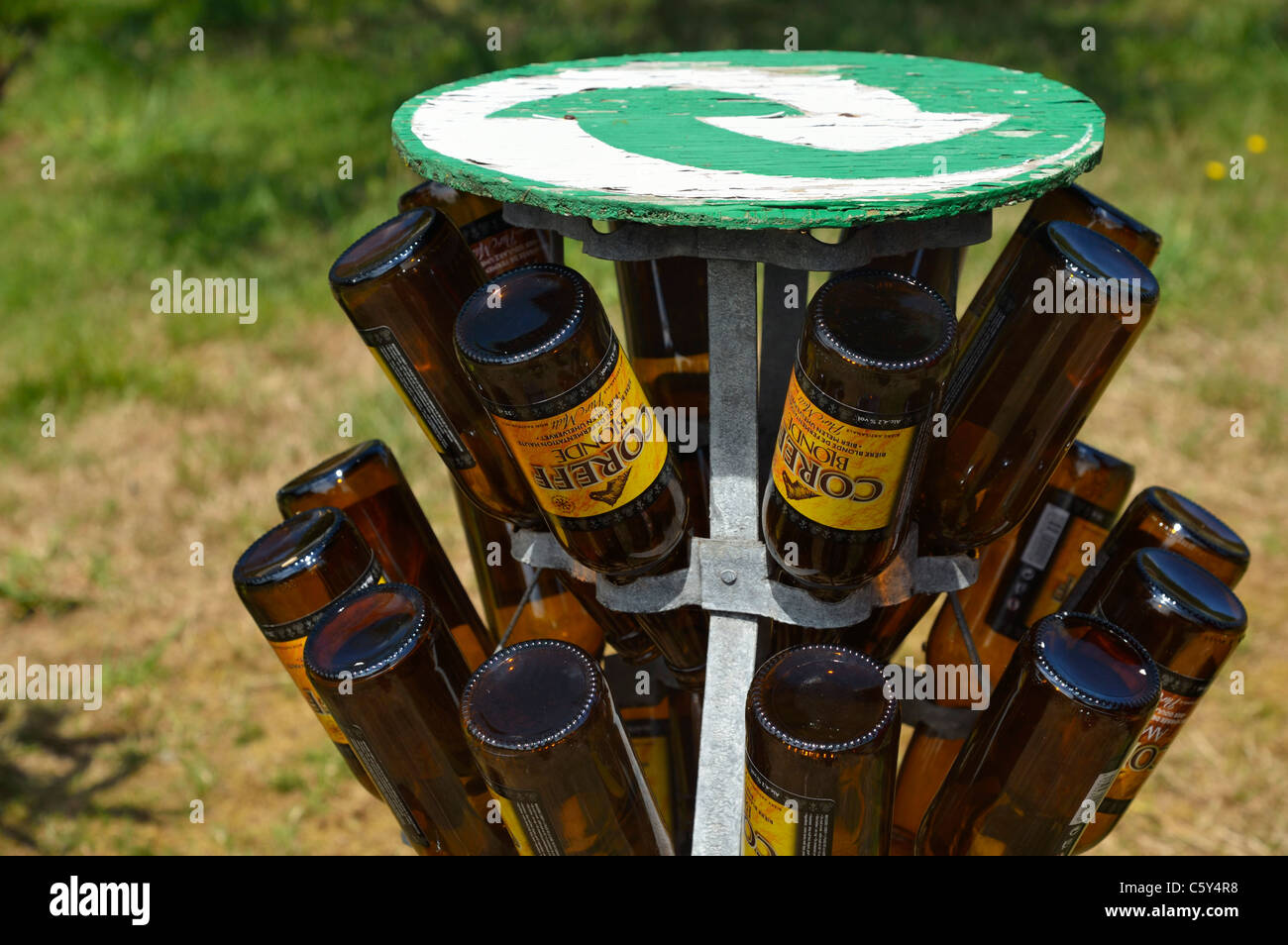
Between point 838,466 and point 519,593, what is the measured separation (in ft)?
3.12

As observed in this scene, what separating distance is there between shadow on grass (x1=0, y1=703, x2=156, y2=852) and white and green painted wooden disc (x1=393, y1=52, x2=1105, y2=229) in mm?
2036

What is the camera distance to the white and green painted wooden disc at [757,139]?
1372mm

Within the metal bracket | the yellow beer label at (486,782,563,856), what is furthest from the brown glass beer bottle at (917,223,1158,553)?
the yellow beer label at (486,782,563,856)

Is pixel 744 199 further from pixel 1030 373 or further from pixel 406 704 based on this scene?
pixel 406 704

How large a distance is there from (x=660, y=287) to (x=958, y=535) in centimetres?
64

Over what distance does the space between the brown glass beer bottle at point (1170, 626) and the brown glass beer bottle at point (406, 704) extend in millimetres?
982

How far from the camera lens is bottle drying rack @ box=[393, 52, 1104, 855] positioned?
140cm

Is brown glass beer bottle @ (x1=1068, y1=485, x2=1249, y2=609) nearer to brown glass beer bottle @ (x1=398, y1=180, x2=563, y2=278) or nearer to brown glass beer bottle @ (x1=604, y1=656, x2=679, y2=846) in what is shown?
brown glass beer bottle @ (x1=604, y1=656, x2=679, y2=846)

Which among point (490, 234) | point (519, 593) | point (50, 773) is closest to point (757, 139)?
point (490, 234)

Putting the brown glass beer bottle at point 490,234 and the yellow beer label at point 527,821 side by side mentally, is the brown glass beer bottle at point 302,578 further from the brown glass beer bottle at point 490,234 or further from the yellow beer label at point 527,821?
the brown glass beer bottle at point 490,234

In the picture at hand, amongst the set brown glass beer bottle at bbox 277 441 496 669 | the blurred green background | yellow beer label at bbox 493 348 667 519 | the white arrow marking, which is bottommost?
the blurred green background

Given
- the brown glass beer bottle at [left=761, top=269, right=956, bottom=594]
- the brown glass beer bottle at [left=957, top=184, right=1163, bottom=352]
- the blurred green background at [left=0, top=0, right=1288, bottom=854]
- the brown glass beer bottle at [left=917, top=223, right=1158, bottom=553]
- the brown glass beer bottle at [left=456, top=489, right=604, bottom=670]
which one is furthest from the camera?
the blurred green background at [left=0, top=0, right=1288, bottom=854]

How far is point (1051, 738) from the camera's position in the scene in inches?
56.8

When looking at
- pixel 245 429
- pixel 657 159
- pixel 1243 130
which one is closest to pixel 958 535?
pixel 657 159
